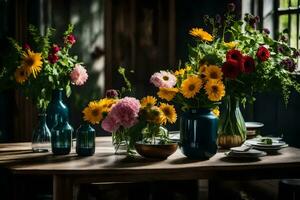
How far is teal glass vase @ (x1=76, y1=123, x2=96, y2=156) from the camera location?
2594 millimetres

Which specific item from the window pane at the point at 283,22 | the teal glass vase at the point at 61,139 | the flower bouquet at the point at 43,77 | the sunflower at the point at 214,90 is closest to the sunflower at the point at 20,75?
the flower bouquet at the point at 43,77

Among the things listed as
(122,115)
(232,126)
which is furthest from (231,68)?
(122,115)

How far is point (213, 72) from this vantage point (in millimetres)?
2537

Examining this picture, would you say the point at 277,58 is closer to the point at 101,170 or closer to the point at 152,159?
the point at 152,159

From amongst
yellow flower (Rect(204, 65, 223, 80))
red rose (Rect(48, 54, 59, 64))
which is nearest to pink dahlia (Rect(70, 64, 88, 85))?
red rose (Rect(48, 54, 59, 64))

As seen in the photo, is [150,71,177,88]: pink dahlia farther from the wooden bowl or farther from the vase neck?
the vase neck

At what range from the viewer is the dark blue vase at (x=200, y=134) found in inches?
100

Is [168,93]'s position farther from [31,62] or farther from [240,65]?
[31,62]

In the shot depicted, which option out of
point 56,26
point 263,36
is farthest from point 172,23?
point 263,36

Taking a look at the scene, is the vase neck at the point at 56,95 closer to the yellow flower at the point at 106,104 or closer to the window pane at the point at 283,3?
the yellow flower at the point at 106,104

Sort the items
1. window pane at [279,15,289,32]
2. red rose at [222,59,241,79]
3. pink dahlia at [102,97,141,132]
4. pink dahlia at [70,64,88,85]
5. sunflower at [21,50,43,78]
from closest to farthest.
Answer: pink dahlia at [102,97,141,132], red rose at [222,59,241,79], sunflower at [21,50,43,78], pink dahlia at [70,64,88,85], window pane at [279,15,289,32]

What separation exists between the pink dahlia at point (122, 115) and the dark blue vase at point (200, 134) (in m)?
0.27

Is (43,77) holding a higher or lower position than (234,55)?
lower

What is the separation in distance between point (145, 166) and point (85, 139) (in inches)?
15.1
